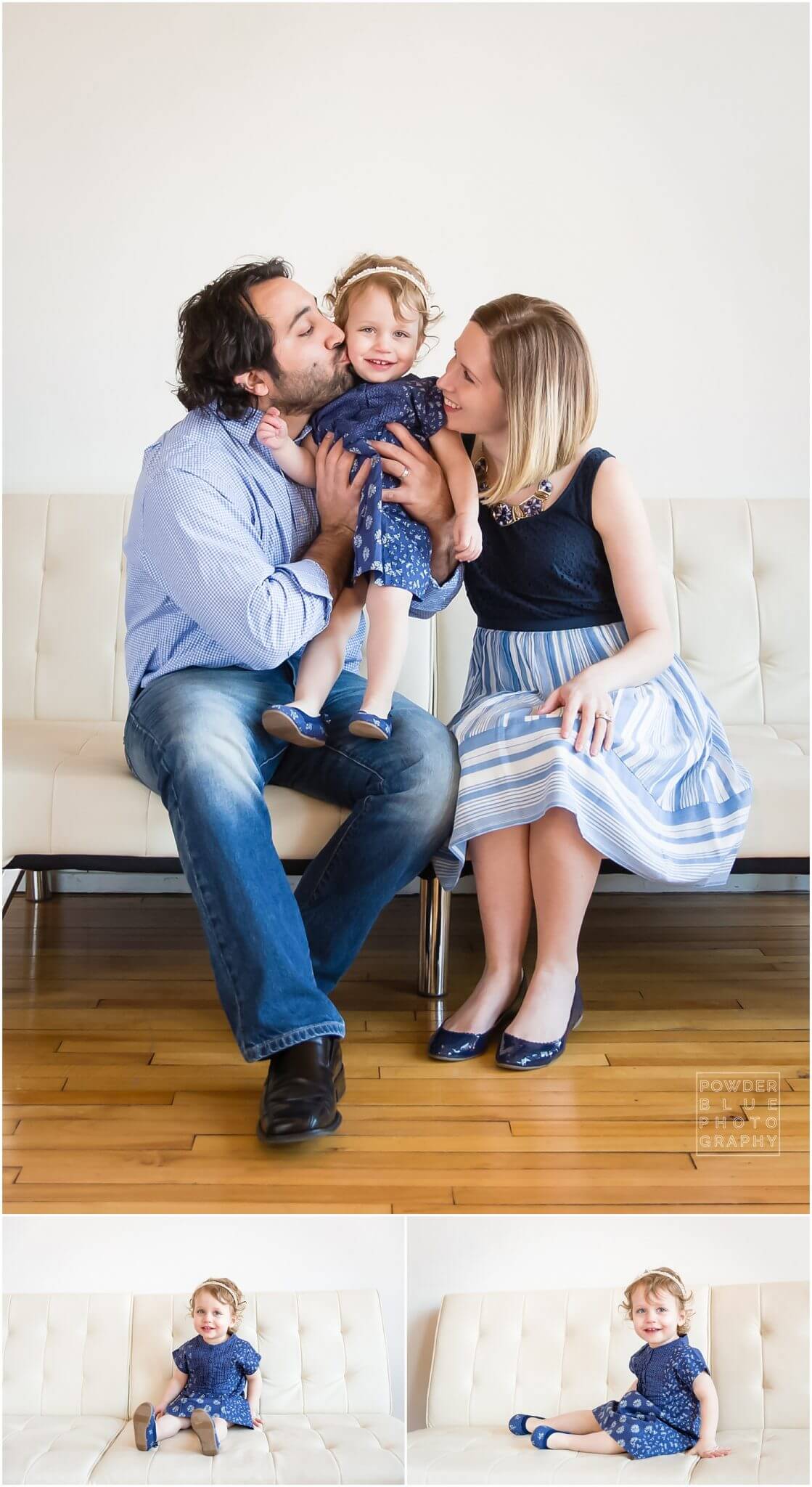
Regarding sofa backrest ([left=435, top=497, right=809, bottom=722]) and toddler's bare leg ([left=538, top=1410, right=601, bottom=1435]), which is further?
sofa backrest ([left=435, top=497, right=809, bottom=722])

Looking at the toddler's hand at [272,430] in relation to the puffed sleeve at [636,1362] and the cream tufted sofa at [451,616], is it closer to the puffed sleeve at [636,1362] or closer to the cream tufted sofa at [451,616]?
the cream tufted sofa at [451,616]

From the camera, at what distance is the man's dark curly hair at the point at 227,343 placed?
1896 millimetres

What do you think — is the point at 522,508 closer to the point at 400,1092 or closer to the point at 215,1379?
the point at 400,1092

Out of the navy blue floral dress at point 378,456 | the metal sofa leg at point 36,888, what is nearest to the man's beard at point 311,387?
the navy blue floral dress at point 378,456

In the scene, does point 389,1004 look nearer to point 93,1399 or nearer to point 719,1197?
point 719,1197

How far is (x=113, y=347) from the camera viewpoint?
268 centimetres

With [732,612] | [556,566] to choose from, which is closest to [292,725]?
[556,566]

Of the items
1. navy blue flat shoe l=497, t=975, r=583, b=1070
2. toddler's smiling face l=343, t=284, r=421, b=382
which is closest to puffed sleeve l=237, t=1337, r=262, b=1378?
navy blue flat shoe l=497, t=975, r=583, b=1070

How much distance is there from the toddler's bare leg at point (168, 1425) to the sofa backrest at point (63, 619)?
158cm

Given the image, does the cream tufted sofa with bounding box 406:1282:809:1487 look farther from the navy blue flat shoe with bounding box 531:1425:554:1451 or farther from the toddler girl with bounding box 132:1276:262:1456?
the toddler girl with bounding box 132:1276:262:1456

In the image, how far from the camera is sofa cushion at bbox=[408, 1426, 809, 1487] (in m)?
1.06

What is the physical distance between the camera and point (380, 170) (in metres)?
2.65

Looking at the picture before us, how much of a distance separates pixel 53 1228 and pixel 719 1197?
31.2 inches

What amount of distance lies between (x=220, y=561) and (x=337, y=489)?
267mm
